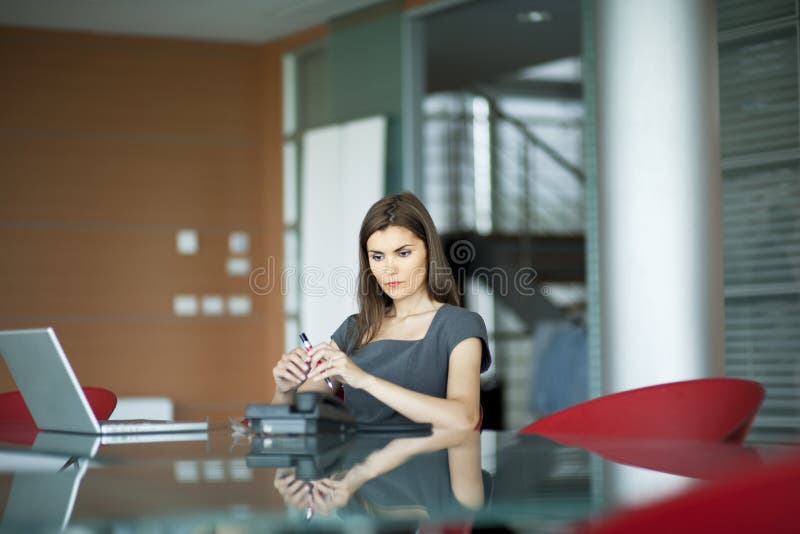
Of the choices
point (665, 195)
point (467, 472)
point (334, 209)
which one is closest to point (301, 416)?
point (467, 472)

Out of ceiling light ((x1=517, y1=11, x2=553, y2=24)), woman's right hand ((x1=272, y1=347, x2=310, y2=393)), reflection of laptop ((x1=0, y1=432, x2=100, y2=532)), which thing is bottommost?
reflection of laptop ((x1=0, y1=432, x2=100, y2=532))

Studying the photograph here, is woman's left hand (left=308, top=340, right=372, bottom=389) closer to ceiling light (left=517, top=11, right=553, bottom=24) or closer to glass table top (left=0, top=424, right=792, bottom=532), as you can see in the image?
glass table top (left=0, top=424, right=792, bottom=532)

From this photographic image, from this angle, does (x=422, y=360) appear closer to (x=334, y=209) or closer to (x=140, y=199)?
(x=334, y=209)

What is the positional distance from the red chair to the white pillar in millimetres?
3206

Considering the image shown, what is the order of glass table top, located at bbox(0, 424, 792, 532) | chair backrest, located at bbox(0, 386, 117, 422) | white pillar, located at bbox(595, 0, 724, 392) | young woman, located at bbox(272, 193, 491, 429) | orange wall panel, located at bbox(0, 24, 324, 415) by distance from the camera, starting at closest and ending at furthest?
1. glass table top, located at bbox(0, 424, 792, 532)
2. young woman, located at bbox(272, 193, 491, 429)
3. chair backrest, located at bbox(0, 386, 117, 422)
4. white pillar, located at bbox(595, 0, 724, 392)
5. orange wall panel, located at bbox(0, 24, 324, 415)

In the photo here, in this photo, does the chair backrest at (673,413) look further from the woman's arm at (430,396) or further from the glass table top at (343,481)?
the glass table top at (343,481)

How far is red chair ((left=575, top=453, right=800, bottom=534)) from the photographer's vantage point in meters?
0.85

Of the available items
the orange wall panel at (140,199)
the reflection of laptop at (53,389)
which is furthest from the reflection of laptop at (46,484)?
the orange wall panel at (140,199)

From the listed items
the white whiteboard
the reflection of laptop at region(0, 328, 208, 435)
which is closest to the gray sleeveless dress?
the reflection of laptop at region(0, 328, 208, 435)

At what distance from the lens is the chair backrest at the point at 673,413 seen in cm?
233

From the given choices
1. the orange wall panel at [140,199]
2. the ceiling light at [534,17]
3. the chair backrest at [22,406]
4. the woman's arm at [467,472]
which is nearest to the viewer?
the woman's arm at [467,472]

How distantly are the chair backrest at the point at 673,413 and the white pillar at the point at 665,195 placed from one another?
1548 millimetres

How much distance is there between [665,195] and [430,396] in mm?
1839

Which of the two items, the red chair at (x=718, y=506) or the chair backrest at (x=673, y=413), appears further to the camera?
the chair backrest at (x=673, y=413)
